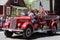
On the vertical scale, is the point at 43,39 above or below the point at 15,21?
below

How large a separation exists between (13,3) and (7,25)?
35900 millimetres

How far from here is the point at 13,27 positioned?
1723cm

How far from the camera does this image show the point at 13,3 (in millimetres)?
53125

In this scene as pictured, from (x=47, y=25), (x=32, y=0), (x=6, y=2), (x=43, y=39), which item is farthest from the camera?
(x=32, y=0)

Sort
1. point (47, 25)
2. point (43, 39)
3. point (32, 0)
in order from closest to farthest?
point (43, 39), point (47, 25), point (32, 0)

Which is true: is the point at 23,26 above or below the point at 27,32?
above

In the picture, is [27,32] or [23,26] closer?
[23,26]

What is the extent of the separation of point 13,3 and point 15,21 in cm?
3617

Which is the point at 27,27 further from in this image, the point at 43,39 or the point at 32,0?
the point at 32,0

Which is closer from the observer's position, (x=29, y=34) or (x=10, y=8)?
(x=29, y=34)

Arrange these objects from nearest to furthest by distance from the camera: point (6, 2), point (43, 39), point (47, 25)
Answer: point (43, 39), point (47, 25), point (6, 2)

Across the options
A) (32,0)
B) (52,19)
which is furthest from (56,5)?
(52,19)

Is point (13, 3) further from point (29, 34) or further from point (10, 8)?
point (29, 34)

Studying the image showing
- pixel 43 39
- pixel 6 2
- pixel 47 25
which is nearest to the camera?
pixel 43 39
